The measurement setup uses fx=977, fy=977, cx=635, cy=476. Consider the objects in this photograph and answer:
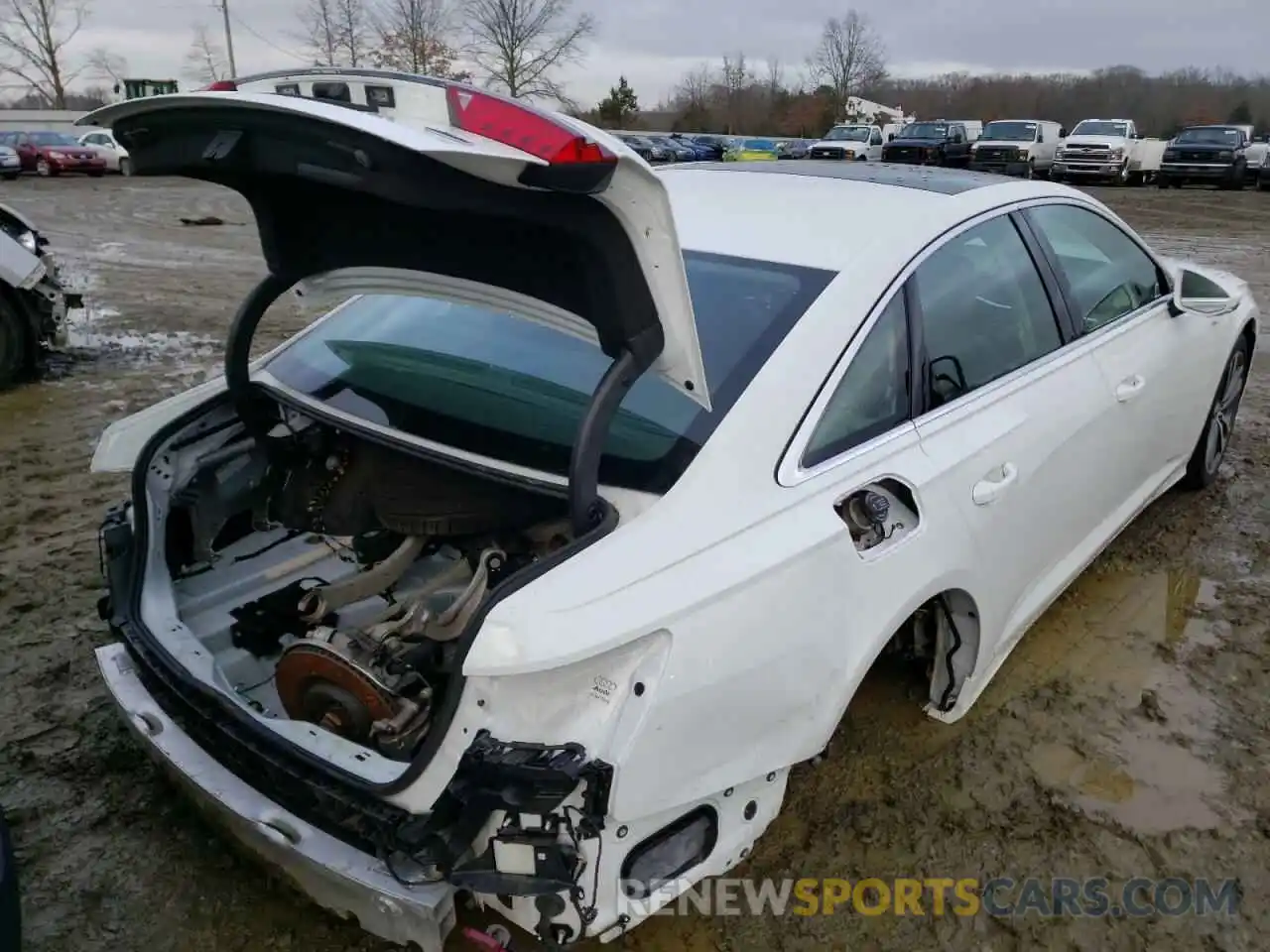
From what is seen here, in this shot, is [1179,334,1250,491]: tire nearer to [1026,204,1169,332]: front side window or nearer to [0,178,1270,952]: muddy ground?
[0,178,1270,952]: muddy ground

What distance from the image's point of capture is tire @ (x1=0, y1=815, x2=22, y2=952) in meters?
1.73

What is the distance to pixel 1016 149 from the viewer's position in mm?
25266

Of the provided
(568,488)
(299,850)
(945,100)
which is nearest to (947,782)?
(568,488)

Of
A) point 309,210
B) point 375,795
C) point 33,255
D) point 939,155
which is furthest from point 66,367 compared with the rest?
point 939,155

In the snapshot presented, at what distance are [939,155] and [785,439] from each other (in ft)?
92.5

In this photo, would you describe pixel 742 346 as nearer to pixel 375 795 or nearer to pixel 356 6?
pixel 375 795

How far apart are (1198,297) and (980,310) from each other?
5.75 ft

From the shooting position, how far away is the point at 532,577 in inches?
71.3

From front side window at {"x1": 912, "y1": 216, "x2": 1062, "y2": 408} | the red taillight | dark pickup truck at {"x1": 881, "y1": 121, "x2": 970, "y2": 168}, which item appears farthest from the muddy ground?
dark pickup truck at {"x1": 881, "y1": 121, "x2": 970, "y2": 168}

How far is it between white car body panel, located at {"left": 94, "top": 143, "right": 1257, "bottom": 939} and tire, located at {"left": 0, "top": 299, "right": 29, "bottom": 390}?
15.2ft

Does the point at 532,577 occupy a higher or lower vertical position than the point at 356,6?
lower

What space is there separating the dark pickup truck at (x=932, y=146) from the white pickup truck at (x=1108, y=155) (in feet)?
8.41

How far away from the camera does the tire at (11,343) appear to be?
662 cm

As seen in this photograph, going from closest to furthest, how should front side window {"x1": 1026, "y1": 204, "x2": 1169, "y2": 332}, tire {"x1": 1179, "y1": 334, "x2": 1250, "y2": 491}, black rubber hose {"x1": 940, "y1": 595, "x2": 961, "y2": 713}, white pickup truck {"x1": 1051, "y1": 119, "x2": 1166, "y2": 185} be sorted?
black rubber hose {"x1": 940, "y1": 595, "x2": 961, "y2": 713} < front side window {"x1": 1026, "y1": 204, "x2": 1169, "y2": 332} < tire {"x1": 1179, "y1": 334, "x2": 1250, "y2": 491} < white pickup truck {"x1": 1051, "y1": 119, "x2": 1166, "y2": 185}
